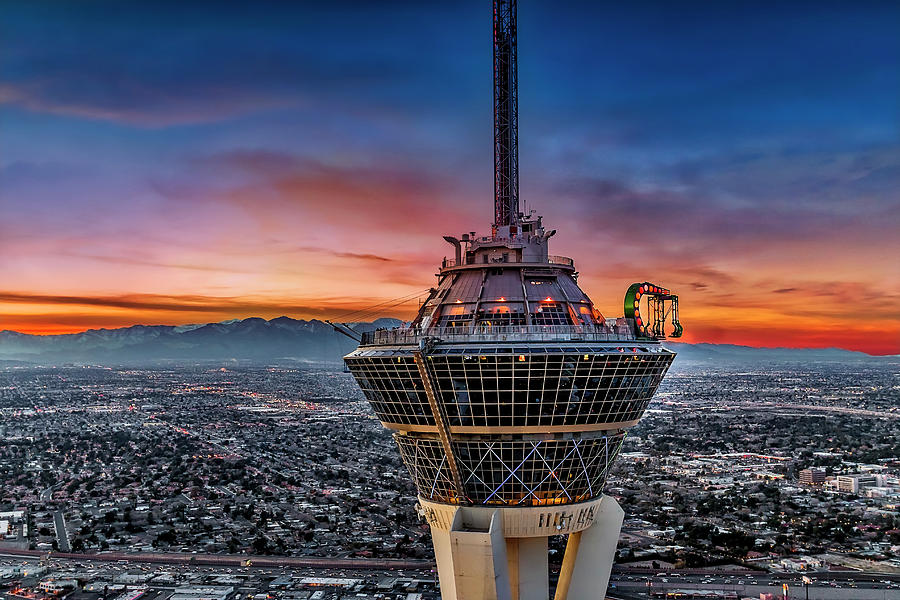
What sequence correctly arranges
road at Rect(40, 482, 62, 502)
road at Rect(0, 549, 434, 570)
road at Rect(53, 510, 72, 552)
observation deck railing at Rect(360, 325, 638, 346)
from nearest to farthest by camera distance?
observation deck railing at Rect(360, 325, 638, 346)
road at Rect(0, 549, 434, 570)
road at Rect(53, 510, 72, 552)
road at Rect(40, 482, 62, 502)

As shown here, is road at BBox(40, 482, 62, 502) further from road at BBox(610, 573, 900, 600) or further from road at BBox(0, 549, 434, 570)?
road at BBox(610, 573, 900, 600)

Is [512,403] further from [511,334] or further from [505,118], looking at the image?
[505,118]

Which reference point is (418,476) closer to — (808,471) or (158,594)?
(158,594)

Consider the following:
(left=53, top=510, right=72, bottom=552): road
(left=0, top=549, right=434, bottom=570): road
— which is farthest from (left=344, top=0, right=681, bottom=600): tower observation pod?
(left=53, top=510, right=72, bottom=552): road

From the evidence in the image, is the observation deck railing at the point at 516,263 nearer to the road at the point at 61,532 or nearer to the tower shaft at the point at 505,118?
the tower shaft at the point at 505,118

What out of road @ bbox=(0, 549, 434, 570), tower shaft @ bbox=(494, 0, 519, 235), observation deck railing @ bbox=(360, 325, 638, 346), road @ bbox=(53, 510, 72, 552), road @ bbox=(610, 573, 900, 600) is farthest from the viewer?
road @ bbox=(53, 510, 72, 552)

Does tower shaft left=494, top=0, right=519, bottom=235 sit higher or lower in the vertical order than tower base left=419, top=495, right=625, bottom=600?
higher

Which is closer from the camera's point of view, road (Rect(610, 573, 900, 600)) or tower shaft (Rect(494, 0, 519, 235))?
tower shaft (Rect(494, 0, 519, 235))
